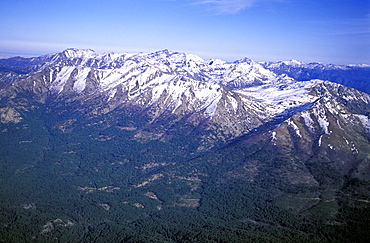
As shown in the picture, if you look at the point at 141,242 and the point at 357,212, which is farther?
the point at 357,212

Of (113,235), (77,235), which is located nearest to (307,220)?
(113,235)

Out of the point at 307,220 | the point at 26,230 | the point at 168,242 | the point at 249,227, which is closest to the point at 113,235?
the point at 168,242

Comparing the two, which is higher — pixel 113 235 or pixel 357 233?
pixel 357 233

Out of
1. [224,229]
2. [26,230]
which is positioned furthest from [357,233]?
[26,230]

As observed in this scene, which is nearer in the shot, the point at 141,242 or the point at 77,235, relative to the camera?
the point at 141,242

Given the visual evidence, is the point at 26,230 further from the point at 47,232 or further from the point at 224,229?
the point at 224,229

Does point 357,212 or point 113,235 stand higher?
point 357,212

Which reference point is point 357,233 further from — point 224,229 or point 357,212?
point 224,229

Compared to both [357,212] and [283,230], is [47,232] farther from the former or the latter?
[357,212]
